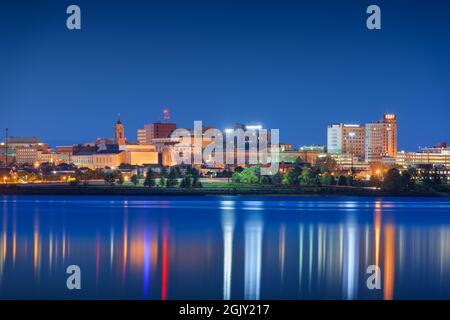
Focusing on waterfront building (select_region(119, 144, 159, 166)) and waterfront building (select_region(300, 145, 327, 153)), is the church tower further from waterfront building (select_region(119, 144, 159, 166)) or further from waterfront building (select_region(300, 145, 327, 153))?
waterfront building (select_region(300, 145, 327, 153))

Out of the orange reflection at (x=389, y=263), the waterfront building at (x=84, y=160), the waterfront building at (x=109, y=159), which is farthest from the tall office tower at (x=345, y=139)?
the orange reflection at (x=389, y=263)

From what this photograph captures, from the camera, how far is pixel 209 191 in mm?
62281

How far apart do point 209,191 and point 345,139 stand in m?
79.7

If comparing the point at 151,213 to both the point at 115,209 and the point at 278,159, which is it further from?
the point at 278,159

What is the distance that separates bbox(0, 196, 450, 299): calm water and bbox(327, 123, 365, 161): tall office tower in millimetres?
100659

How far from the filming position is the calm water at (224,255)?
53.5ft

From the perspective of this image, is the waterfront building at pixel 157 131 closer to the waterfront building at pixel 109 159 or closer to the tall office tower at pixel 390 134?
the waterfront building at pixel 109 159

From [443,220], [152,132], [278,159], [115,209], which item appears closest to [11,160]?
[152,132]

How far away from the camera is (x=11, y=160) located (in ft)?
415

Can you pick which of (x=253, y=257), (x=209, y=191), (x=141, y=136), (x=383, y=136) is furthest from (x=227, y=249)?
(x=383, y=136)

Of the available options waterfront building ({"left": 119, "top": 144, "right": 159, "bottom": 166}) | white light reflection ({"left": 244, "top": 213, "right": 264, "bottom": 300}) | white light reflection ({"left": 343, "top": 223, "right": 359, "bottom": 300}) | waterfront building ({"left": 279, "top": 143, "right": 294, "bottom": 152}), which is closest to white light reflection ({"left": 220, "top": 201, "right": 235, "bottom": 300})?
white light reflection ({"left": 244, "top": 213, "right": 264, "bottom": 300})

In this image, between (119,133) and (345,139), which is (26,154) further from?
(345,139)

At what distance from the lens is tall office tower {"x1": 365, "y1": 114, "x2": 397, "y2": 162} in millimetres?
139000
